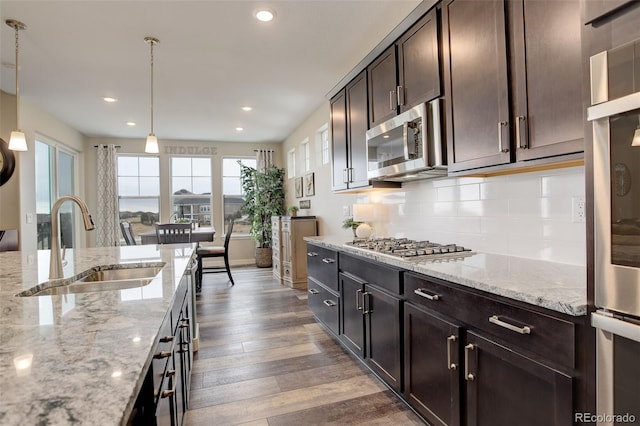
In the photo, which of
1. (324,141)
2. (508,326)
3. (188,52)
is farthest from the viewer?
(324,141)

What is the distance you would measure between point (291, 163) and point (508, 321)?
19.0 feet

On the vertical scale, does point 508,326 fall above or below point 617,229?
below

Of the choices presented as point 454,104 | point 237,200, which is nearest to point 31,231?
point 237,200

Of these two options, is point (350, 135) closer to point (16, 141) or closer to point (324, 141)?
point (324, 141)

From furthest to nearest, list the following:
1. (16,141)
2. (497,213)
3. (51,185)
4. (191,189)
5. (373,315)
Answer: (191,189), (51,185), (16,141), (373,315), (497,213)

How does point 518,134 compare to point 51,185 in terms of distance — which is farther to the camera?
point 51,185

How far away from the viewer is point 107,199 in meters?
6.40

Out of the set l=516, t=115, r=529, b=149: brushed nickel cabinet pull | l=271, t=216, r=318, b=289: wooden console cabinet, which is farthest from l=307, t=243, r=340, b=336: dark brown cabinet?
l=516, t=115, r=529, b=149: brushed nickel cabinet pull

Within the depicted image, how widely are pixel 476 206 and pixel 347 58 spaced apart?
2.15m

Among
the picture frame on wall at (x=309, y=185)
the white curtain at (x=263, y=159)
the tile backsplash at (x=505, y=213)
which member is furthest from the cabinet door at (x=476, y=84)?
the white curtain at (x=263, y=159)

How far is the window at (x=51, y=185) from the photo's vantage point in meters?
4.88

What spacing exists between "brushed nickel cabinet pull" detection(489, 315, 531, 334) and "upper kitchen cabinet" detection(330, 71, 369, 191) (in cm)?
169

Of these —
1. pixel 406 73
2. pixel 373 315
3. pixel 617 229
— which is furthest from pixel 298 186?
pixel 617 229

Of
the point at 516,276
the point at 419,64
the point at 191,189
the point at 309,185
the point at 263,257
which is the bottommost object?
the point at 263,257
